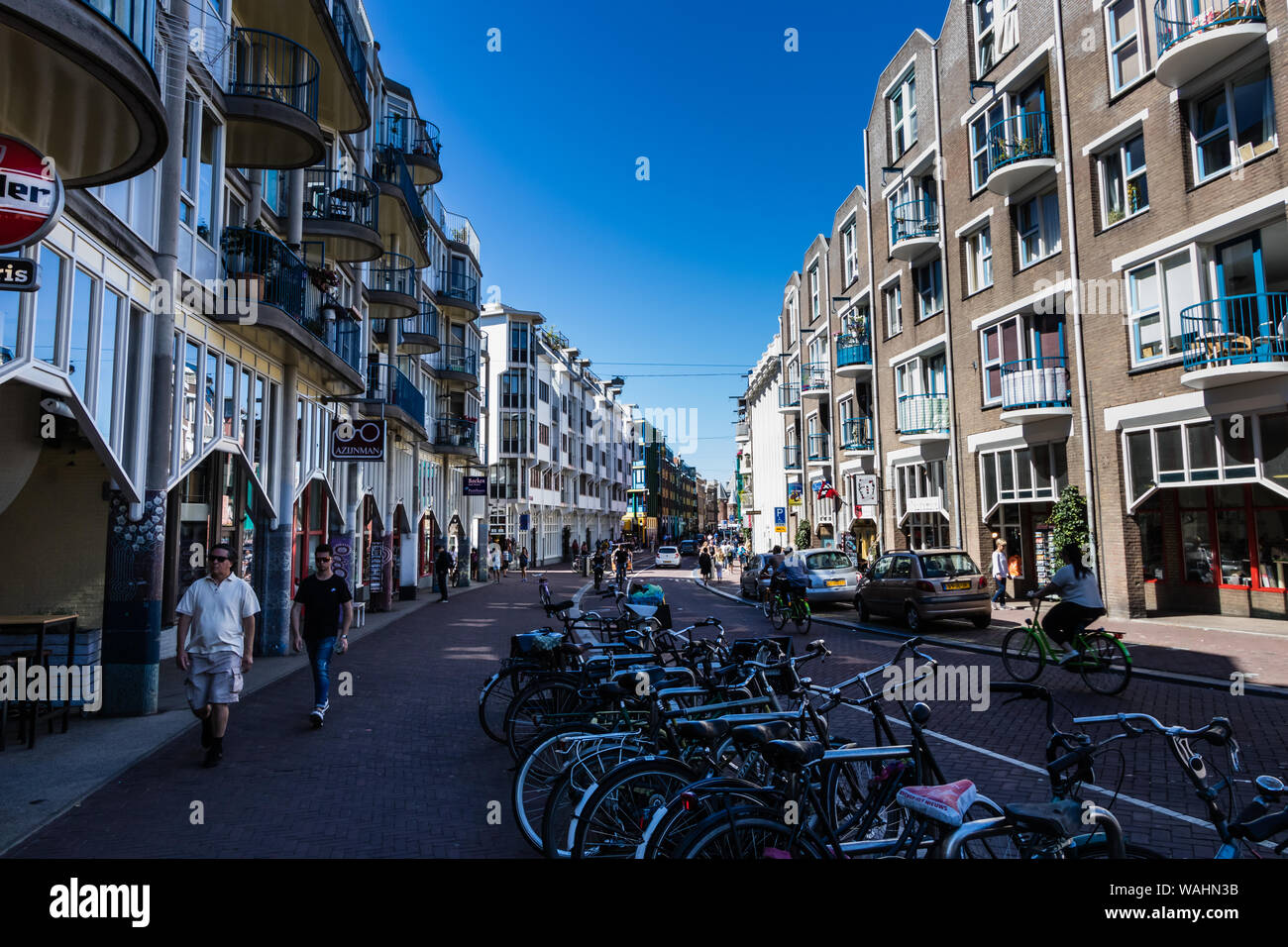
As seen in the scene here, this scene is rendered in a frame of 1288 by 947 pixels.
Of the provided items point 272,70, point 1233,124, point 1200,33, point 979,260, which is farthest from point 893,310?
point 272,70

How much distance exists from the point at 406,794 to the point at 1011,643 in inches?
322

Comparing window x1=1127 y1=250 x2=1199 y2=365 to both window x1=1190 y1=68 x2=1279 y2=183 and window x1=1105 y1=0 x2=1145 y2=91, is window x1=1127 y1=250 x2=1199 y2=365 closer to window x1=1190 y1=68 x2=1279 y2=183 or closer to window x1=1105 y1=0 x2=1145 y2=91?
window x1=1190 y1=68 x2=1279 y2=183

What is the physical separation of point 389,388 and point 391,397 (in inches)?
9.9

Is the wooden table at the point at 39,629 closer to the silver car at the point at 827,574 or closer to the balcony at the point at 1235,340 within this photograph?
the silver car at the point at 827,574

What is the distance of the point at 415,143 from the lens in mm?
25156

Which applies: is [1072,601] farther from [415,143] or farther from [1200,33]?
[415,143]

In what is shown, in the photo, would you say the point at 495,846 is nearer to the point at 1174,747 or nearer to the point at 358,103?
the point at 1174,747

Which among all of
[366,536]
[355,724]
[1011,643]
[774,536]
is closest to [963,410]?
[1011,643]

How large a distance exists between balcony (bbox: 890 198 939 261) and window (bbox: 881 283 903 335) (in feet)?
5.76

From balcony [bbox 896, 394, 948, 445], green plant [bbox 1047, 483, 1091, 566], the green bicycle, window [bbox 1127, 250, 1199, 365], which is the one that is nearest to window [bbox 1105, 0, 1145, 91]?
window [bbox 1127, 250, 1199, 365]

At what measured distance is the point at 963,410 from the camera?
74.7 feet

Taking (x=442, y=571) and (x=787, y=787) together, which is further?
(x=442, y=571)

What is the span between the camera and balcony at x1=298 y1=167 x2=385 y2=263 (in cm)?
1549

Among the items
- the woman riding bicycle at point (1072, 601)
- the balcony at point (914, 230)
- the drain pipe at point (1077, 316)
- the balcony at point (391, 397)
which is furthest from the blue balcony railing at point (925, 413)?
the balcony at point (391, 397)
